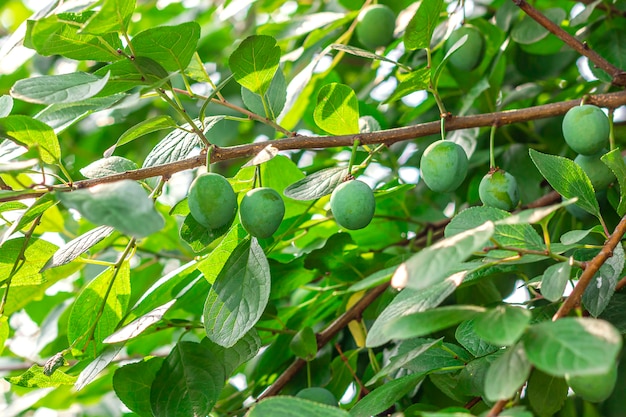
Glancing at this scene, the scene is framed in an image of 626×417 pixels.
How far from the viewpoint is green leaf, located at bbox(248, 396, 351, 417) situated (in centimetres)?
54

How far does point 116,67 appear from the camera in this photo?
73 centimetres

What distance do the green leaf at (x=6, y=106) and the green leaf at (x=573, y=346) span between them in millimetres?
596

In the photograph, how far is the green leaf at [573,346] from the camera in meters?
0.46

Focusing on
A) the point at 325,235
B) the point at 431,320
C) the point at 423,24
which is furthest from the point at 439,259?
the point at 325,235

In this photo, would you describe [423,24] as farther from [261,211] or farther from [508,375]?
[508,375]

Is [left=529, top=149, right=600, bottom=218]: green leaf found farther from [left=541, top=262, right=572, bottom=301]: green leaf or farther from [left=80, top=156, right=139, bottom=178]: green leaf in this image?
[left=80, top=156, right=139, bottom=178]: green leaf

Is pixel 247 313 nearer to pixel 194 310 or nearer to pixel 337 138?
pixel 337 138

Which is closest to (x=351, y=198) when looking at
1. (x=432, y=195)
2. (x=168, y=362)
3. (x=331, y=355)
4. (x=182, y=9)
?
(x=168, y=362)

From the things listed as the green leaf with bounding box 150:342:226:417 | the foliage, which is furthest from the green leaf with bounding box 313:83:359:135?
the green leaf with bounding box 150:342:226:417

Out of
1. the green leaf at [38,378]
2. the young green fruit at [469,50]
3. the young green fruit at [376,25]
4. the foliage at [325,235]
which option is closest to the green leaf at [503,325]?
the foliage at [325,235]

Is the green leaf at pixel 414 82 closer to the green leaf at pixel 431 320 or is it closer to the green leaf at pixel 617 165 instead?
the green leaf at pixel 617 165

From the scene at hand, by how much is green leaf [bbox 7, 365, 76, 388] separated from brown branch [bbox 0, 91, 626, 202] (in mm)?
226

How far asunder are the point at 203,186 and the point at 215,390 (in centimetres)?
28

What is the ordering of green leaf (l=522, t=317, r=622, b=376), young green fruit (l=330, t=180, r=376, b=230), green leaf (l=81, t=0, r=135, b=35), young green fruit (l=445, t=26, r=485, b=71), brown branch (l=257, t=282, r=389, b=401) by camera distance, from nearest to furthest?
1. green leaf (l=522, t=317, r=622, b=376)
2. green leaf (l=81, t=0, r=135, b=35)
3. young green fruit (l=330, t=180, r=376, b=230)
4. brown branch (l=257, t=282, r=389, b=401)
5. young green fruit (l=445, t=26, r=485, b=71)
